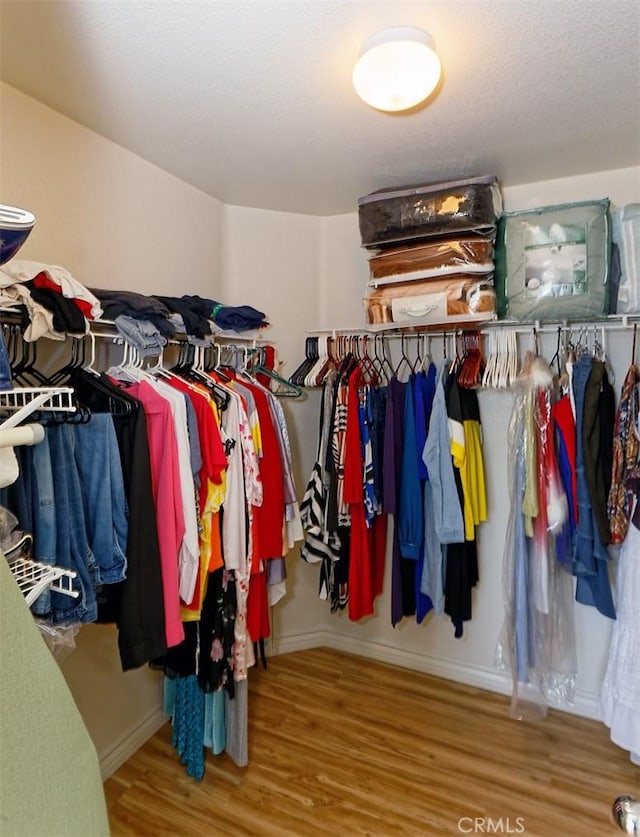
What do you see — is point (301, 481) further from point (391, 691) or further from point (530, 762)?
point (530, 762)

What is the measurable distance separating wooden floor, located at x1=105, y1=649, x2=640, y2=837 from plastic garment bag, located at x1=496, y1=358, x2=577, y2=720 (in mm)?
227

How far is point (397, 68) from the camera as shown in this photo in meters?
1.20

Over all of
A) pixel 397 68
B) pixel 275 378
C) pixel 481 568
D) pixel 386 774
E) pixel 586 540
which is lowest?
pixel 386 774

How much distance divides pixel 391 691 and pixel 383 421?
4.38 feet

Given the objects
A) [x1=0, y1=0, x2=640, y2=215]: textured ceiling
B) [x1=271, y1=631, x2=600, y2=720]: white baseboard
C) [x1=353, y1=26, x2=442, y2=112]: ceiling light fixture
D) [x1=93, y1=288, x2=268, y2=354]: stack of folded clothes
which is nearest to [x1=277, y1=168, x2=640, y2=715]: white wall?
[x1=271, y1=631, x2=600, y2=720]: white baseboard

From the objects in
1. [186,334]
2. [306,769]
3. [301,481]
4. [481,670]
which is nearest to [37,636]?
[186,334]

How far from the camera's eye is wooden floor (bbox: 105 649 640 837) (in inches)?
61.7

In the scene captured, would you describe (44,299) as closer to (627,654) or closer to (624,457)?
(624,457)

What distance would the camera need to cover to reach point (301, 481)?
257cm

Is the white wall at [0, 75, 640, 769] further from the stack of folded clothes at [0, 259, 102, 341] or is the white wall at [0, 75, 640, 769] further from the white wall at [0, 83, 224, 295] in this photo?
the stack of folded clothes at [0, 259, 102, 341]

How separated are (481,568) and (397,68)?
6.76 ft

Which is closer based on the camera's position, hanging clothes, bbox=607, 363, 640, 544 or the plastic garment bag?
hanging clothes, bbox=607, 363, 640, 544

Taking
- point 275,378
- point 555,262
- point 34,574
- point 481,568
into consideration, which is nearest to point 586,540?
point 481,568

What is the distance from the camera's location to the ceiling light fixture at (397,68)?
1150mm
